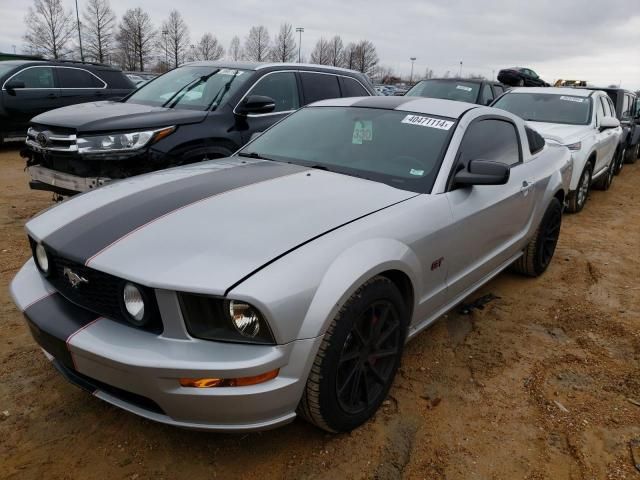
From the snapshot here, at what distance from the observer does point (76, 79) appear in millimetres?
9992

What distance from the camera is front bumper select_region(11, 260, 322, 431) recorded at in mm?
1887

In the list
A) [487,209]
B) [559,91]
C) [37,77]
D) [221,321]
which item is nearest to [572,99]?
[559,91]

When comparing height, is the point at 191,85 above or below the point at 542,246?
above

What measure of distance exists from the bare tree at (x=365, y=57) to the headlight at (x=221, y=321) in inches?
2285

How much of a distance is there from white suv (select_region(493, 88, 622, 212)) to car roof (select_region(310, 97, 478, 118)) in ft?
11.9

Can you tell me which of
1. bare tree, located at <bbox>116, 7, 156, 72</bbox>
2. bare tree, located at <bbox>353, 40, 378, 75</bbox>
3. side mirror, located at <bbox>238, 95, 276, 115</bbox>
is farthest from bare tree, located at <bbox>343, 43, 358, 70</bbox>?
side mirror, located at <bbox>238, 95, 276, 115</bbox>

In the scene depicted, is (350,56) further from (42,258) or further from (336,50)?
(42,258)

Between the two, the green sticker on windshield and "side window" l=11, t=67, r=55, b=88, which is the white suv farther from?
"side window" l=11, t=67, r=55, b=88

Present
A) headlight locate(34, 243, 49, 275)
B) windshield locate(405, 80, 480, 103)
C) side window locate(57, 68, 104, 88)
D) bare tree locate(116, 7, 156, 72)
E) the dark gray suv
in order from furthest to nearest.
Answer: bare tree locate(116, 7, 156, 72) → windshield locate(405, 80, 480, 103) → side window locate(57, 68, 104, 88) → the dark gray suv → headlight locate(34, 243, 49, 275)

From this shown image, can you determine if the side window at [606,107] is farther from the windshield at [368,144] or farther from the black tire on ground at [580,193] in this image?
the windshield at [368,144]

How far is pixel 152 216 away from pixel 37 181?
335 centimetres

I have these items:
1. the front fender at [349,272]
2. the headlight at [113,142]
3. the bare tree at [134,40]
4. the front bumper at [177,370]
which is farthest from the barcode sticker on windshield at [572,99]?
the bare tree at [134,40]

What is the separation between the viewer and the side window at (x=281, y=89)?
5488 mm

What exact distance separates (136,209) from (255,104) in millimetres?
2822
